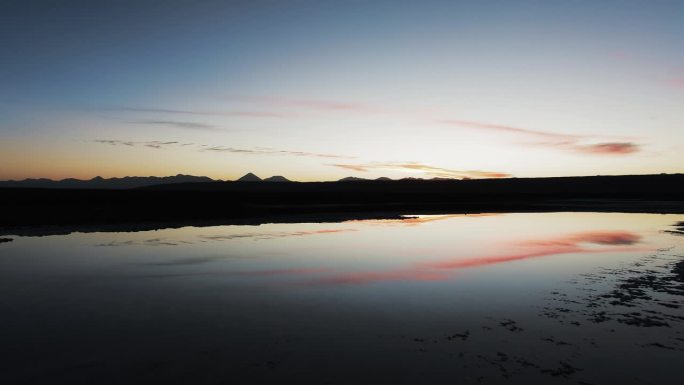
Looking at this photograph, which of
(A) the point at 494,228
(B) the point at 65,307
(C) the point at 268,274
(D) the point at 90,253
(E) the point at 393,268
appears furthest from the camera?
(A) the point at 494,228

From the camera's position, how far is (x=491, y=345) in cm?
806

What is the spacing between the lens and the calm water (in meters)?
7.05

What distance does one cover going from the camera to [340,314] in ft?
33.0

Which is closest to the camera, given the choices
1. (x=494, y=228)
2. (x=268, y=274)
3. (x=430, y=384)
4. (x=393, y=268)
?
(x=430, y=384)

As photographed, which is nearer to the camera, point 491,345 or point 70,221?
point 491,345

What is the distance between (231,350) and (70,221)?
27.8 meters

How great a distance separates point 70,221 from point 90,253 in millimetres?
14664

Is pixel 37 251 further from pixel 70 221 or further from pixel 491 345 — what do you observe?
pixel 491 345

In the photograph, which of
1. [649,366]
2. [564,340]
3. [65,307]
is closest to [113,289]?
[65,307]

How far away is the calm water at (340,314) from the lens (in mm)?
7051

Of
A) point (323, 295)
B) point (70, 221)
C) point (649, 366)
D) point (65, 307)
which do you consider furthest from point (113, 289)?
point (70, 221)

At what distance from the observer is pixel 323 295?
462 inches

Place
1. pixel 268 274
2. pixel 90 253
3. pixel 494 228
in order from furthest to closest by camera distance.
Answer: pixel 494 228
pixel 90 253
pixel 268 274

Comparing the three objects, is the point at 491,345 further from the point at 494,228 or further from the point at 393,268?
the point at 494,228
